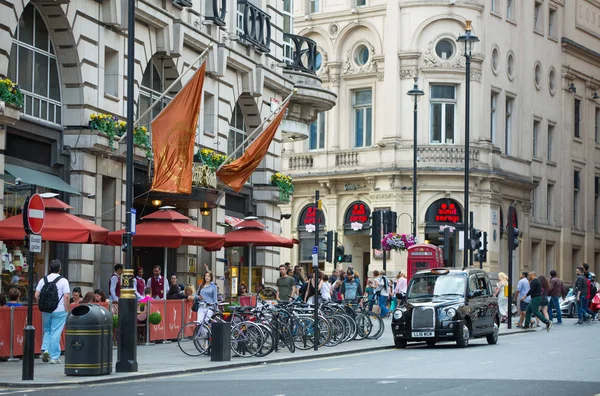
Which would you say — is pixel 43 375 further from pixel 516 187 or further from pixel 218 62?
pixel 516 187

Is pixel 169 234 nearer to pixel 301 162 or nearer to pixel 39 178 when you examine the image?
pixel 39 178

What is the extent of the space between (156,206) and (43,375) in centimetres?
1238

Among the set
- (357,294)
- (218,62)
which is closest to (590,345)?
(357,294)

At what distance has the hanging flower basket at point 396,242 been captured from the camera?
50.8 meters

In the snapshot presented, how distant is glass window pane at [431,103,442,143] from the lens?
2343 inches

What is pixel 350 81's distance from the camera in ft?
202

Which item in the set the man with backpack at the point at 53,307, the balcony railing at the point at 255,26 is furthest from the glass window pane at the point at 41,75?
the balcony railing at the point at 255,26

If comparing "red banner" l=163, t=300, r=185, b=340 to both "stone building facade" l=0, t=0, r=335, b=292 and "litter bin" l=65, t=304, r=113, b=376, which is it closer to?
"stone building facade" l=0, t=0, r=335, b=292

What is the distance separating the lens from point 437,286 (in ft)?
98.9

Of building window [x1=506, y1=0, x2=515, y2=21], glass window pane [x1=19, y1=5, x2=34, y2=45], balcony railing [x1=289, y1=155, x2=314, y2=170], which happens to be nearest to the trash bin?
glass window pane [x1=19, y1=5, x2=34, y2=45]

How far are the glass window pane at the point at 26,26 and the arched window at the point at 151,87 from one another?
5203 millimetres

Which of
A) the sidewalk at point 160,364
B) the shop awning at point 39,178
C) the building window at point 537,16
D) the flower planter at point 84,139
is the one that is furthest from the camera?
the building window at point 537,16

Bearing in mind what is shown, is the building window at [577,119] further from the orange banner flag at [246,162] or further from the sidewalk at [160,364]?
the sidewalk at [160,364]

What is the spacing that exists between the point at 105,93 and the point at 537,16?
1619 inches
